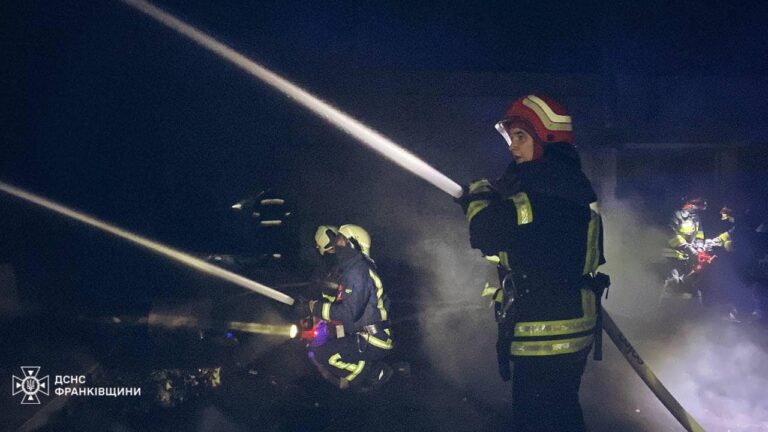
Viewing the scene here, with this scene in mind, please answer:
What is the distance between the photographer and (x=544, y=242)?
2730 millimetres

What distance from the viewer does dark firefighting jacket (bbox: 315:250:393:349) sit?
4934mm

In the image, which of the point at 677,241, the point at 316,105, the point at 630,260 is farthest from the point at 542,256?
the point at 677,241

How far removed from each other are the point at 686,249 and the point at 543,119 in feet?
27.2

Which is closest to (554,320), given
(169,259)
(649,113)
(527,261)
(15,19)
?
(527,261)

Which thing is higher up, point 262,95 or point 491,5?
point 491,5

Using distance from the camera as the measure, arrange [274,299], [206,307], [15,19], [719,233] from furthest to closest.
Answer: [719,233] < [274,299] < [206,307] < [15,19]

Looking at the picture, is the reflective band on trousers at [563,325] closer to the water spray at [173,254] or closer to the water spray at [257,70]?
the water spray at [257,70]

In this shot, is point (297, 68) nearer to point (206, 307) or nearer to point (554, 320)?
point (206, 307)

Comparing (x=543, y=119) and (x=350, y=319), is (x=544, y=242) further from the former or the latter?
(x=350, y=319)

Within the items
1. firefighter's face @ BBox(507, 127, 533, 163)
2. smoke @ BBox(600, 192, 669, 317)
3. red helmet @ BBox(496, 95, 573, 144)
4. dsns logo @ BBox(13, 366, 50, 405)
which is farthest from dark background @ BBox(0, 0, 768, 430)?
red helmet @ BBox(496, 95, 573, 144)

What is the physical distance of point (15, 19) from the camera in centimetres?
510

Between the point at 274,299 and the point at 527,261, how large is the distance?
13.3 feet

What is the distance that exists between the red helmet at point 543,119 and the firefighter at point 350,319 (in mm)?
2600

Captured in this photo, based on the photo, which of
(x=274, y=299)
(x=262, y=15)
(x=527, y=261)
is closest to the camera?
(x=527, y=261)
